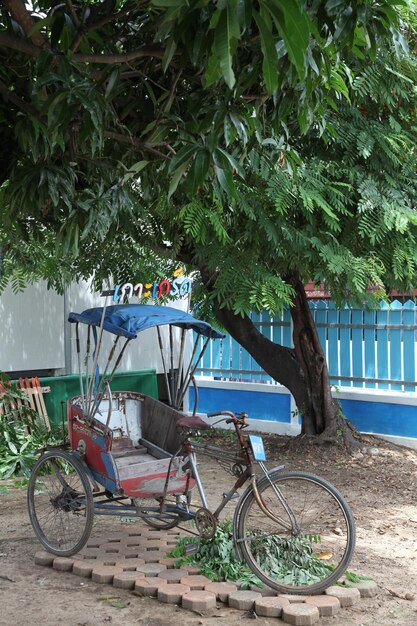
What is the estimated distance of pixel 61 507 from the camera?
6371 millimetres

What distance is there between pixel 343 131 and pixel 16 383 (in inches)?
243

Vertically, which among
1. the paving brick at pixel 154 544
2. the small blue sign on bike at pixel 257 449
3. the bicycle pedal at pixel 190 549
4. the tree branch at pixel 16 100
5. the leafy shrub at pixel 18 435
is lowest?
the paving brick at pixel 154 544

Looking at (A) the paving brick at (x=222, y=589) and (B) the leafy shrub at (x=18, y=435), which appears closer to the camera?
(A) the paving brick at (x=222, y=589)

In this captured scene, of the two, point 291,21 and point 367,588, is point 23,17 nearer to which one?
point 291,21

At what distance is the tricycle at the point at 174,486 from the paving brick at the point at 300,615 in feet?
0.83

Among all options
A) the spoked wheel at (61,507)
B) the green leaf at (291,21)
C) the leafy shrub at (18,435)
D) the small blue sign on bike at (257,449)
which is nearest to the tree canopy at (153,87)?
the green leaf at (291,21)

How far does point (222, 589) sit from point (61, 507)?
174 cm

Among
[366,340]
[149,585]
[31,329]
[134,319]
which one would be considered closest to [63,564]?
[149,585]

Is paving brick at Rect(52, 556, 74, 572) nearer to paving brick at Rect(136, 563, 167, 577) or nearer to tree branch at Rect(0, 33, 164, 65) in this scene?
paving brick at Rect(136, 563, 167, 577)

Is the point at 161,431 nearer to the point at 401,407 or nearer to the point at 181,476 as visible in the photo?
the point at 181,476

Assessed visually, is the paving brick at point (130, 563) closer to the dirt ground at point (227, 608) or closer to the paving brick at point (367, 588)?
the dirt ground at point (227, 608)

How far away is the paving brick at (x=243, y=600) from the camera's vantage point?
501 centimetres

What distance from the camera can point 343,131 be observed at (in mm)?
8508

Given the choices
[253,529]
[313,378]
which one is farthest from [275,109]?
[313,378]
